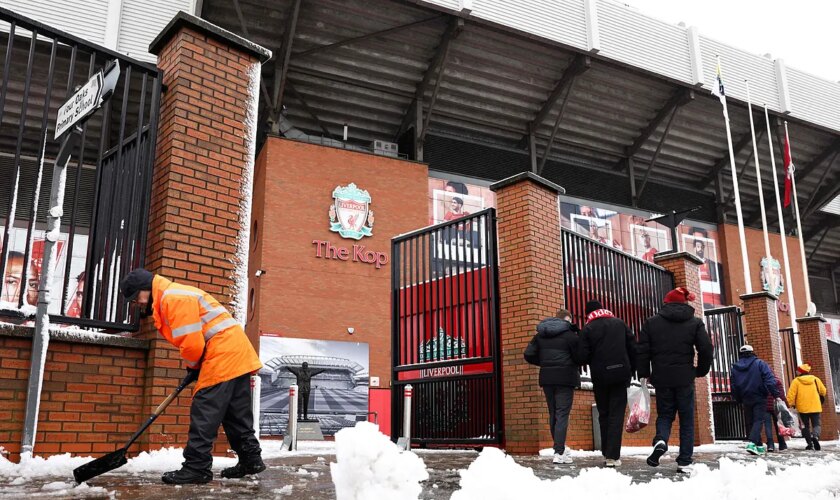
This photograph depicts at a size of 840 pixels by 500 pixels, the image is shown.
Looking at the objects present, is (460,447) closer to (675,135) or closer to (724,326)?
(724,326)

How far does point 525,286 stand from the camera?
342 inches

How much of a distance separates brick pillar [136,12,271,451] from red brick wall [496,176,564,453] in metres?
4.07

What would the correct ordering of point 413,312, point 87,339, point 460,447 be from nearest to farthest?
1. point 87,339
2. point 460,447
3. point 413,312

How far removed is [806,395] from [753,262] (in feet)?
62.2

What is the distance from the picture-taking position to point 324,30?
63.7 feet

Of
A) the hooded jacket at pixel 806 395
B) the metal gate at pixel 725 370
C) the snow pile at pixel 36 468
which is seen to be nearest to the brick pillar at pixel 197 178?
the snow pile at pixel 36 468

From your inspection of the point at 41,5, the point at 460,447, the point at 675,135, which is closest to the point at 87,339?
the point at 460,447

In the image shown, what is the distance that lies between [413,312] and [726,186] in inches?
961

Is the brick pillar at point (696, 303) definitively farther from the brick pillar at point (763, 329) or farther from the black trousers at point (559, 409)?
the black trousers at point (559, 409)

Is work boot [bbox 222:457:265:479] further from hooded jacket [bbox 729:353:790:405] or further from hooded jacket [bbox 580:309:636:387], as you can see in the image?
hooded jacket [bbox 729:353:790:405]

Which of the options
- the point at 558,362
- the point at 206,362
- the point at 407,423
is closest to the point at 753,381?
the point at 558,362

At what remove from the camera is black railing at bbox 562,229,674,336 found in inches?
380

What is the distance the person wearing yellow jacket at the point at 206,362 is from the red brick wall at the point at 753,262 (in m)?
27.7

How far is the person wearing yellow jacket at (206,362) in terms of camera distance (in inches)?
156
